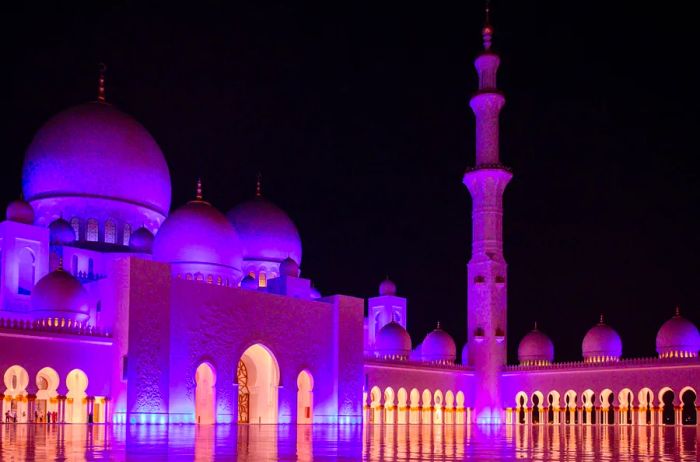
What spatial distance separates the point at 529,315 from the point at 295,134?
10363mm

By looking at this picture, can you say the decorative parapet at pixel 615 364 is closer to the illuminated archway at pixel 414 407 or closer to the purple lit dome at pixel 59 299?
the illuminated archway at pixel 414 407

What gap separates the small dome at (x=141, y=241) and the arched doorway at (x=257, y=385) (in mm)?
3597

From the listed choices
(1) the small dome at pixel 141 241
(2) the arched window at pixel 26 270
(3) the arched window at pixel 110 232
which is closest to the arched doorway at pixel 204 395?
(1) the small dome at pixel 141 241

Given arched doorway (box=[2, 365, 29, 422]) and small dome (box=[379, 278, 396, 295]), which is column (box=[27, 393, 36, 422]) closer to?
arched doorway (box=[2, 365, 29, 422])

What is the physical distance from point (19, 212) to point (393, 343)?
1136cm

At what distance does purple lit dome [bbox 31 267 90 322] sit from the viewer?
1675 centimetres

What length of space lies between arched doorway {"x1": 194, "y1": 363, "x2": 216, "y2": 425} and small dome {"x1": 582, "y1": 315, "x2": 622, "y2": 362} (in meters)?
12.4

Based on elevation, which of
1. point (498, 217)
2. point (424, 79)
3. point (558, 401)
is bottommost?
point (558, 401)

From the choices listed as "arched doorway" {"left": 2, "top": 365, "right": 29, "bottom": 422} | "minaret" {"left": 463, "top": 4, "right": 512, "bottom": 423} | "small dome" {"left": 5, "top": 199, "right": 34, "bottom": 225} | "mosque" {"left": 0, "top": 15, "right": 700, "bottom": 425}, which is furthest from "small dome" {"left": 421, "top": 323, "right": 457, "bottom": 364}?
"small dome" {"left": 5, "top": 199, "right": 34, "bottom": 225}

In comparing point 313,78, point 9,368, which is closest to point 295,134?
point 313,78

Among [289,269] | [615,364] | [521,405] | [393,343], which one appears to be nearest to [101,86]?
[289,269]

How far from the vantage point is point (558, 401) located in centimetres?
2602

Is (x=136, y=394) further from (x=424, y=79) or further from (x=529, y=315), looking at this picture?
(x=529, y=315)

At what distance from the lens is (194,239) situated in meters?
19.8
